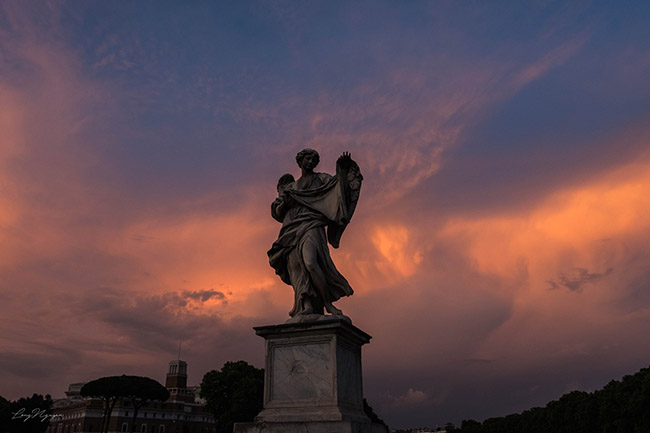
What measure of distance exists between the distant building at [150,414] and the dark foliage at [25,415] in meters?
34.2

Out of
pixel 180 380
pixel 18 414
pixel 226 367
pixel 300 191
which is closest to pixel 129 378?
pixel 18 414

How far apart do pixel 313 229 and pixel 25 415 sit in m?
70.4

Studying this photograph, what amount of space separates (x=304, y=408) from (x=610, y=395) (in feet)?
151

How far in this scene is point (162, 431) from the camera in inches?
4518

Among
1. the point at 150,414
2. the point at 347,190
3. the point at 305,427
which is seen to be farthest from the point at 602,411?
the point at 150,414

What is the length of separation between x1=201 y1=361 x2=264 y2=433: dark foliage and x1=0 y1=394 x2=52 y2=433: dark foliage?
73.6 ft

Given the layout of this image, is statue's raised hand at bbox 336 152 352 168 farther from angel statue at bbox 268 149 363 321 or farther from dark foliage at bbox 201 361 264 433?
dark foliage at bbox 201 361 264 433

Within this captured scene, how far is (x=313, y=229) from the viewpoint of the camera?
9.73 metres

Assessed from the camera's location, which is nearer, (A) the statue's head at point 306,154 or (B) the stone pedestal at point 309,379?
(B) the stone pedestal at point 309,379

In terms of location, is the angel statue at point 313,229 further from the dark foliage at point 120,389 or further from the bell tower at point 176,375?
the bell tower at point 176,375

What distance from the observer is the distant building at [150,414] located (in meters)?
109

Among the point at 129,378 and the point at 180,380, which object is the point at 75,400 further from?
the point at 129,378

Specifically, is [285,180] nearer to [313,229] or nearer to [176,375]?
[313,229]

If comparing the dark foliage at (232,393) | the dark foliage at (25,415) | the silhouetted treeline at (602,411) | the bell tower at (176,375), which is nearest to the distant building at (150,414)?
the bell tower at (176,375)
